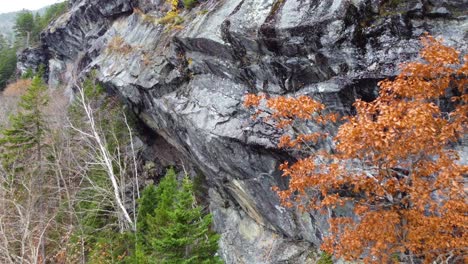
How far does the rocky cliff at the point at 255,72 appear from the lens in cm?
938

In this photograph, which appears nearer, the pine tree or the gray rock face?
the pine tree

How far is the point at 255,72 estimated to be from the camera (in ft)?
40.4

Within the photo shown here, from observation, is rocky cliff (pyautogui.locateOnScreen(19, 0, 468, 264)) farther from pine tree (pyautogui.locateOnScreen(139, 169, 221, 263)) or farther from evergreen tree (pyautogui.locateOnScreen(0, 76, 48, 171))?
evergreen tree (pyautogui.locateOnScreen(0, 76, 48, 171))

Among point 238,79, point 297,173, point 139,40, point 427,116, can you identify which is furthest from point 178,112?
point 427,116

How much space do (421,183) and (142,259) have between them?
980cm

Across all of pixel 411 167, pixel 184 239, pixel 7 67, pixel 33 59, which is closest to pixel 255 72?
pixel 184 239

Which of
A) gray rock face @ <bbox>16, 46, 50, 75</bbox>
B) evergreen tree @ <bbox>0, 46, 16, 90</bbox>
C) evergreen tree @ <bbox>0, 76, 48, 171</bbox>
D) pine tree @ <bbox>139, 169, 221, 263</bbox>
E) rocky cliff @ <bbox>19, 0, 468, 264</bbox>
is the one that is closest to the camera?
rocky cliff @ <bbox>19, 0, 468, 264</bbox>

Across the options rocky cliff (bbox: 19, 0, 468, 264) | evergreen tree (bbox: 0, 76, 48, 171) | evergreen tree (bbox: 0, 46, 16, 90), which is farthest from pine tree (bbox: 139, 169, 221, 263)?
evergreen tree (bbox: 0, 46, 16, 90)

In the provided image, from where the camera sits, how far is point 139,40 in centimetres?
2002

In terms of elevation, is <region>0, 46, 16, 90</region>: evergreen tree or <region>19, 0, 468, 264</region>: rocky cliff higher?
<region>19, 0, 468, 264</region>: rocky cliff

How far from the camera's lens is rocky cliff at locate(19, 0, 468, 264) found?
9.38 meters

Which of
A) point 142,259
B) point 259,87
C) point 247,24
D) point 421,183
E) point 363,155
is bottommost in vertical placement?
point 142,259

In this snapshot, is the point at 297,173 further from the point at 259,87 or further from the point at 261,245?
the point at 261,245

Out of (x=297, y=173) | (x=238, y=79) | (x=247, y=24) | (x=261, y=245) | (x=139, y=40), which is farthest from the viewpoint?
(x=139, y=40)
